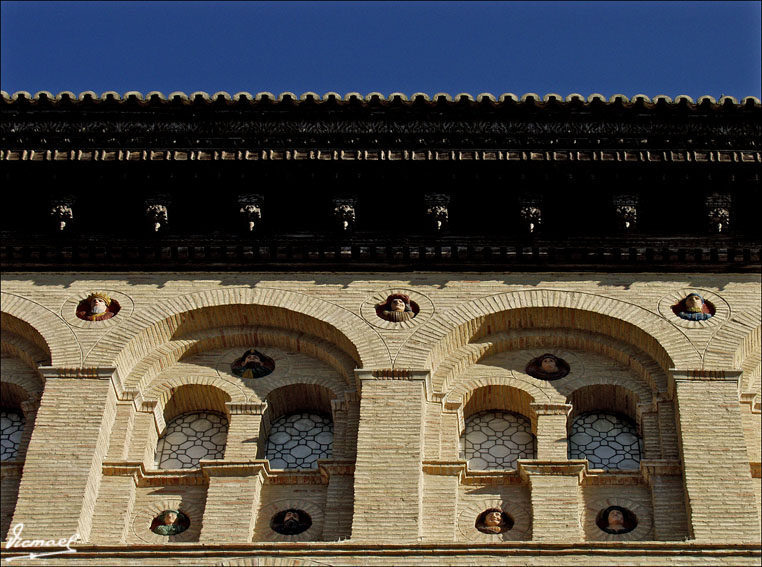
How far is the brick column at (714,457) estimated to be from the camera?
497 inches

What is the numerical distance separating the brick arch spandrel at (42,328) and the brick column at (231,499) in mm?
1732

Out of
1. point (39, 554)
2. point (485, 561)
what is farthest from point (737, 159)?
point (39, 554)

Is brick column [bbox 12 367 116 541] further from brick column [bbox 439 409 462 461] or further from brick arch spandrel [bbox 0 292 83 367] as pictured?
brick column [bbox 439 409 462 461]

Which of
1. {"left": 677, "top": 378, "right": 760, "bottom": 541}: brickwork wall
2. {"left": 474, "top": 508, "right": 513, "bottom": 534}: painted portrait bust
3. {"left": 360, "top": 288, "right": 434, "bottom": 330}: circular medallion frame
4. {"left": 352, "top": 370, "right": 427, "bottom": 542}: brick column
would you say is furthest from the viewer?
{"left": 360, "top": 288, "right": 434, "bottom": 330}: circular medallion frame

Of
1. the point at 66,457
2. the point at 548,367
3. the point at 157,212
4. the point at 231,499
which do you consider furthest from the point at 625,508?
the point at 157,212

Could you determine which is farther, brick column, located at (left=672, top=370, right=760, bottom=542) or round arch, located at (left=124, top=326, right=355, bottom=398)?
round arch, located at (left=124, top=326, right=355, bottom=398)

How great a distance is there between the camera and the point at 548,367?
1457cm

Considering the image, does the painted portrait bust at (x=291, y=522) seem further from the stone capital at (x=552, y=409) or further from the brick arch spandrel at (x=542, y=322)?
the stone capital at (x=552, y=409)

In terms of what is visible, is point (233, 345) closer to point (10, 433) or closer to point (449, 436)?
point (10, 433)

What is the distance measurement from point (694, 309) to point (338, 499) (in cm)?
393

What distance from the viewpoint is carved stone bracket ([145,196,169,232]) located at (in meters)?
15.6

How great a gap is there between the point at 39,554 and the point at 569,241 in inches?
238

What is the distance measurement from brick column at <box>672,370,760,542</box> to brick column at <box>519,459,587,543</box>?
36.4 inches

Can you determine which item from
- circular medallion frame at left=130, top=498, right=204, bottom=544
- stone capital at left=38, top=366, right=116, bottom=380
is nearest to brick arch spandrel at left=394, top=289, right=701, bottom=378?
circular medallion frame at left=130, top=498, right=204, bottom=544
